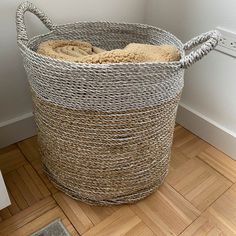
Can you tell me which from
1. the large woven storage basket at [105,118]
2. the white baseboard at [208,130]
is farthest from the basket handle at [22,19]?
the white baseboard at [208,130]

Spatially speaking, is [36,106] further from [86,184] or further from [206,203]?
[206,203]

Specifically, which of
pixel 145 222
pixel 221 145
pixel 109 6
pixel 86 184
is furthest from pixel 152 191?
pixel 109 6

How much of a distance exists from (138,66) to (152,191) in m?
0.42

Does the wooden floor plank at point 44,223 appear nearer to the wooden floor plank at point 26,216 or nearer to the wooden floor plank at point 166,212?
the wooden floor plank at point 26,216

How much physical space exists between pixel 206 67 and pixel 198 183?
0.39 metres

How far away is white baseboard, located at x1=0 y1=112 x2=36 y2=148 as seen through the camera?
964 millimetres

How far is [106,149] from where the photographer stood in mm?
664

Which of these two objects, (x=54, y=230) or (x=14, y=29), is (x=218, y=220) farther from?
(x=14, y=29)

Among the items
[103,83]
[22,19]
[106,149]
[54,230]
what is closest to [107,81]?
[103,83]

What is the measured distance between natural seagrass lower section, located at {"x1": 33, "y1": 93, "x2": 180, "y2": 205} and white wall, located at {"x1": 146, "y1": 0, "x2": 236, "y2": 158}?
0.30 metres

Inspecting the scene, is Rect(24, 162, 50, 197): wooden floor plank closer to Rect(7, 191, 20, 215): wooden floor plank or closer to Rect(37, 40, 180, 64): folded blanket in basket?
Rect(7, 191, 20, 215): wooden floor plank

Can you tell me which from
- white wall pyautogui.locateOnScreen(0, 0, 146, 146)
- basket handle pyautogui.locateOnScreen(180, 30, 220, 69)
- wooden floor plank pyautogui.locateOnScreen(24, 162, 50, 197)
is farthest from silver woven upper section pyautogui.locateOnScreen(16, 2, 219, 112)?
wooden floor plank pyautogui.locateOnScreen(24, 162, 50, 197)

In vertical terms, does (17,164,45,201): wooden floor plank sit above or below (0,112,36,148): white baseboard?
below

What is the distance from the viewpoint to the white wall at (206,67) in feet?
2.85
